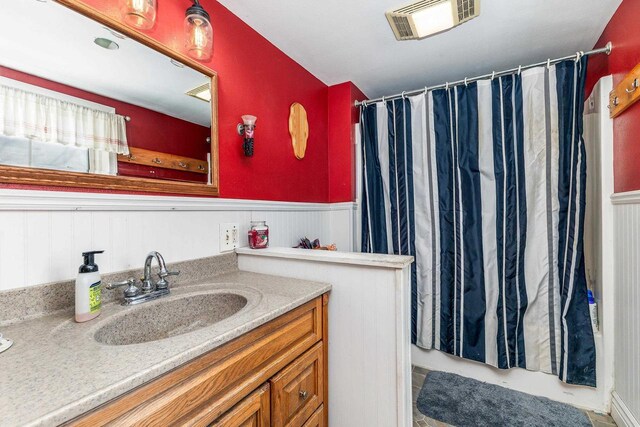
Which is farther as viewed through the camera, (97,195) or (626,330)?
(626,330)

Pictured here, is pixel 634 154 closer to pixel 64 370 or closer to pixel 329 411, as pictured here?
pixel 329 411

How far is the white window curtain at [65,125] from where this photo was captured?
79 cm

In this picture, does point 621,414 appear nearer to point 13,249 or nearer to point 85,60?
point 13,249

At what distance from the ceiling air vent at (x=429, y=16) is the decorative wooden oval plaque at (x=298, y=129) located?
2.51ft

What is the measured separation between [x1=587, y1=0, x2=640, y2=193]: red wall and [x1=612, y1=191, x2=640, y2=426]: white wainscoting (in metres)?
0.11

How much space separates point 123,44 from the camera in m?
1.03

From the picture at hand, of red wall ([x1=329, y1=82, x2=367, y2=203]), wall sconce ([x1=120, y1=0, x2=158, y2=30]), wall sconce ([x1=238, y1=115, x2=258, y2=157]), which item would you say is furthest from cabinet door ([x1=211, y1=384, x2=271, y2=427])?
red wall ([x1=329, y1=82, x2=367, y2=203])

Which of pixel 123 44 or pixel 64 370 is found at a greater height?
pixel 123 44

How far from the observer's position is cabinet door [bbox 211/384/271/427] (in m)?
0.71

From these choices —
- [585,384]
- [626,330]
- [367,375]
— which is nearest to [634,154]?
[626,330]

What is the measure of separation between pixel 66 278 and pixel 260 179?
38.1 inches

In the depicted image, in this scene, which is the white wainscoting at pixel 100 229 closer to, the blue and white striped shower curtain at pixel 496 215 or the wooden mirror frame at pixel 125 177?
the wooden mirror frame at pixel 125 177

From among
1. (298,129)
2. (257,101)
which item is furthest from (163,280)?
(298,129)

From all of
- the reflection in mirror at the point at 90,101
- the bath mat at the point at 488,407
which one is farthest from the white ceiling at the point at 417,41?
the bath mat at the point at 488,407
